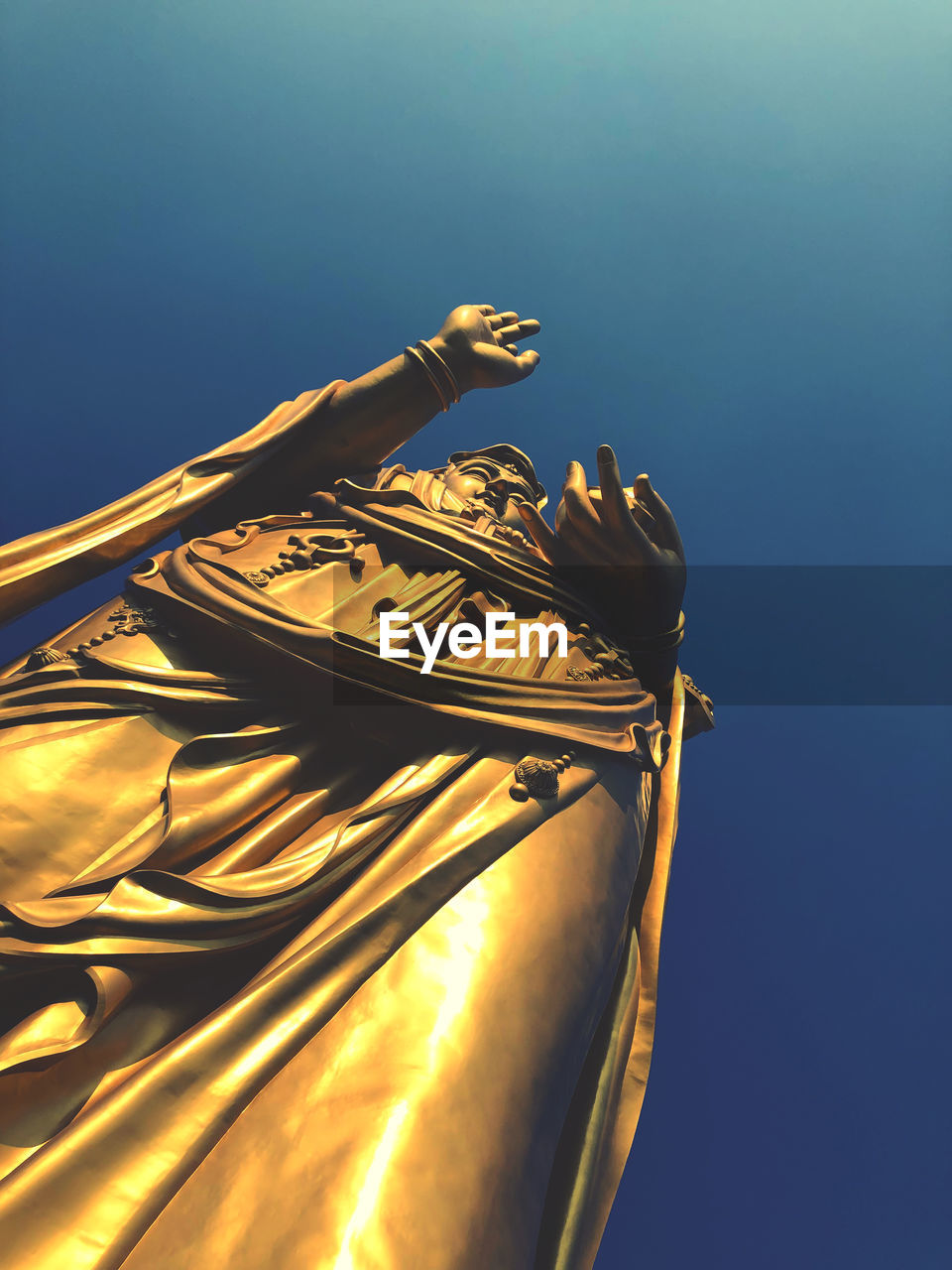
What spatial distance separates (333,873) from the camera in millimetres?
2766

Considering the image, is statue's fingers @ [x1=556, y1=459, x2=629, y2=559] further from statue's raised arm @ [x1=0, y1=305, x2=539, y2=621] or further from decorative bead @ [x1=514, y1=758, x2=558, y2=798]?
decorative bead @ [x1=514, y1=758, x2=558, y2=798]

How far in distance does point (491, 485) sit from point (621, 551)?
6.86 feet

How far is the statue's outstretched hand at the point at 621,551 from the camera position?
4.58 meters

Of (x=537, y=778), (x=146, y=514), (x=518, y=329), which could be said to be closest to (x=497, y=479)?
(x=518, y=329)

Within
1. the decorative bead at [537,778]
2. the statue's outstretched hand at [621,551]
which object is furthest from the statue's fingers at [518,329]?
the decorative bead at [537,778]

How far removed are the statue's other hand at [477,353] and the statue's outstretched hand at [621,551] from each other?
776 mm

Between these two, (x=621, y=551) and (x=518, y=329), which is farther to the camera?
(x=518, y=329)

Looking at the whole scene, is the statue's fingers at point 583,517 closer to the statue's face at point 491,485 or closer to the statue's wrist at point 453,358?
the statue's wrist at point 453,358

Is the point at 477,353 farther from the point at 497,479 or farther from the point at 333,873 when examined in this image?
the point at 333,873

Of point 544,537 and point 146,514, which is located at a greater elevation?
point 544,537

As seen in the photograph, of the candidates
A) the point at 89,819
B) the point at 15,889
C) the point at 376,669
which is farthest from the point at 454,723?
the point at 15,889

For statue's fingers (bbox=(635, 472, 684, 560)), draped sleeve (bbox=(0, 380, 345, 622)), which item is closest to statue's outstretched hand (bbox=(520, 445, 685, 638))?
statue's fingers (bbox=(635, 472, 684, 560))

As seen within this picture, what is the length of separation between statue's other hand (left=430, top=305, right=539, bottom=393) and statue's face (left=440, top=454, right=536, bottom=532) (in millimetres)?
1074

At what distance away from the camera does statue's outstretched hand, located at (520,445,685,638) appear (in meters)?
4.58
